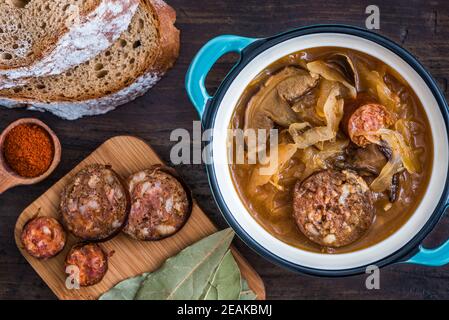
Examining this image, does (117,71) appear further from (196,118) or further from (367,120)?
(367,120)

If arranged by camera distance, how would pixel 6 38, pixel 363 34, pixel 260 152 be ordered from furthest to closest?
pixel 6 38, pixel 260 152, pixel 363 34

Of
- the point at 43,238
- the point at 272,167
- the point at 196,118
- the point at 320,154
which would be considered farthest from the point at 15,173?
the point at 320,154

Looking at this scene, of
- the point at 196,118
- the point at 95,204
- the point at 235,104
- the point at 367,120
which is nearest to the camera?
the point at 367,120

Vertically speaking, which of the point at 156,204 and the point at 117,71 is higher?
the point at 117,71

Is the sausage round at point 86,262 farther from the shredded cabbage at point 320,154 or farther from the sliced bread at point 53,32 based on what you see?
the shredded cabbage at point 320,154

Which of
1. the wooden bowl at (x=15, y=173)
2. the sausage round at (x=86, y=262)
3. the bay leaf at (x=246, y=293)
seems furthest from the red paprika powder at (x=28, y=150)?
the bay leaf at (x=246, y=293)

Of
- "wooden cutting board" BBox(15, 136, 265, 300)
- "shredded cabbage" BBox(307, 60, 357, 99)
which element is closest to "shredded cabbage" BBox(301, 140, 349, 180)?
"shredded cabbage" BBox(307, 60, 357, 99)

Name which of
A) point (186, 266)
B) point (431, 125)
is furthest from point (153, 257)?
point (431, 125)
